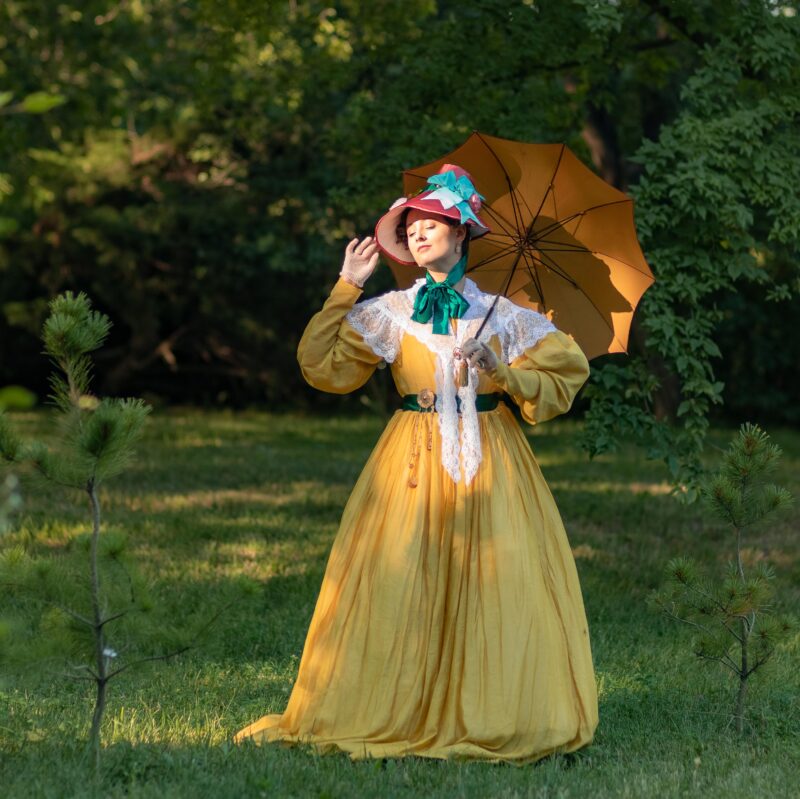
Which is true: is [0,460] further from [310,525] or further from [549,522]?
[310,525]

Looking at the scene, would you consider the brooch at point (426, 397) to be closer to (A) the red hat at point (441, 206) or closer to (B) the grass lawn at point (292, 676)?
(A) the red hat at point (441, 206)

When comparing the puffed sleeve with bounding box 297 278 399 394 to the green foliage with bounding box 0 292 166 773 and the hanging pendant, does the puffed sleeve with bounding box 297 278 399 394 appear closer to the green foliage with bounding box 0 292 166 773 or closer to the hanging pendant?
the hanging pendant

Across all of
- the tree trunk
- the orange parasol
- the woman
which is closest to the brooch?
the woman

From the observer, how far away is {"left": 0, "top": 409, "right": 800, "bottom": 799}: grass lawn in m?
3.60

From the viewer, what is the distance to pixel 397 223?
406 cm

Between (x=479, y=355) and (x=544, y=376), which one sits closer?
(x=479, y=355)

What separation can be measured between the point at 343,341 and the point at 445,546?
70 cm

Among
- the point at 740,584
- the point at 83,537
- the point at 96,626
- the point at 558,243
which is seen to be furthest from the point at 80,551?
the point at 740,584

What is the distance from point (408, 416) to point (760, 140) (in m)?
3.17

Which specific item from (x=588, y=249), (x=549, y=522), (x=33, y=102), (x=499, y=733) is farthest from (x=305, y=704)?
(x=33, y=102)

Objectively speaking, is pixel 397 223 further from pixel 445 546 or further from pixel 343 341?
pixel 445 546

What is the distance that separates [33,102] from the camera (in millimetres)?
1708

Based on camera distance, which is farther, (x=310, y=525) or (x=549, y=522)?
(x=310, y=525)

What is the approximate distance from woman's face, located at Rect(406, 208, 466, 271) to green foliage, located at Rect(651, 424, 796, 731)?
118 centimetres
